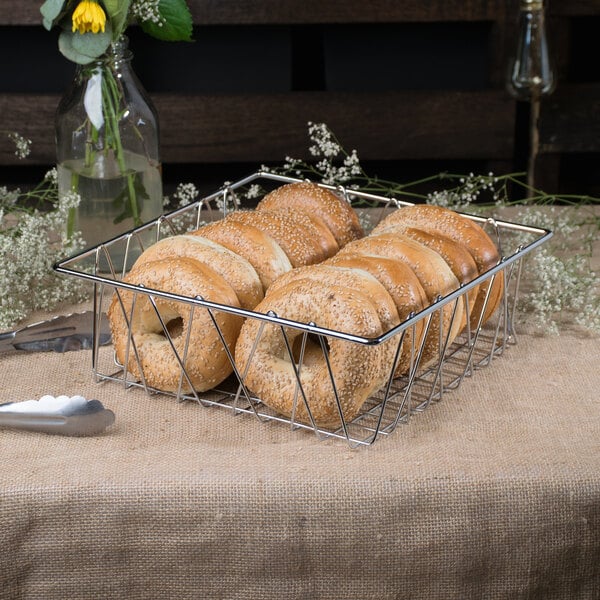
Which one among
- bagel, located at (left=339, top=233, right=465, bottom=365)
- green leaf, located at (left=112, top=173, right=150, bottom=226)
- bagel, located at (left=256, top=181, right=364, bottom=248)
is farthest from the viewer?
green leaf, located at (left=112, top=173, right=150, bottom=226)

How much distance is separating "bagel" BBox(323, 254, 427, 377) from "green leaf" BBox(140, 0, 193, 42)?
51 cm

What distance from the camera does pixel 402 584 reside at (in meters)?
1.00

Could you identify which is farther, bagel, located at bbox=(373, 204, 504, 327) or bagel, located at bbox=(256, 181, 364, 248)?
bagel, located at bbox=(256, 181, 364, 248)

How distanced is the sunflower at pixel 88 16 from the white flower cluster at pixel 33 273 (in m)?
0.25

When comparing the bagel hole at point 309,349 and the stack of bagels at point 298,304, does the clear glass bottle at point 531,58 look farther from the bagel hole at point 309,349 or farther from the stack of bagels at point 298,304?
the bagel hole at point 309,349

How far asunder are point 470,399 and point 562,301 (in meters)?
0.34

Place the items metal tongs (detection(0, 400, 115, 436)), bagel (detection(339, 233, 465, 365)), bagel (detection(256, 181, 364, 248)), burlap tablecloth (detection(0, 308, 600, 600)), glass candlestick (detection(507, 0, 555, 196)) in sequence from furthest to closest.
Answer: glass candlestick (detection(507, 0, 555, 196)) < bagel (detection(256, 181, 364, 248)) < bagel (detection(339, 233, 465, 365)) < metal tongs (detection(0, 400, 115, 436)) < burlap tablecloth (detection(0, 308, 600, 600))

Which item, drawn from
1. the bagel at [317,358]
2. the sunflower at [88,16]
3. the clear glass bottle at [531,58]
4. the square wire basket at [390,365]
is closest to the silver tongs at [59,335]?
the square wire basket at [390,365]

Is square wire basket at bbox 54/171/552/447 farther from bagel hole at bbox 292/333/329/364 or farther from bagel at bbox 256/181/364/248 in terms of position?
bagel at bbox 256/181/364/248

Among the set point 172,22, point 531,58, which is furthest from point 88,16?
point 531,58

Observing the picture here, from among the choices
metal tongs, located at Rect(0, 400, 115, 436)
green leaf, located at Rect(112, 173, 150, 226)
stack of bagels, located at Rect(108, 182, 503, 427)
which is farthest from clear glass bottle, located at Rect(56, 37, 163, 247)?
metal tongs, located at Rect(0, 400, 115, 436)

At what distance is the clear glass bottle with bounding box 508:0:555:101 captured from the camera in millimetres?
2139

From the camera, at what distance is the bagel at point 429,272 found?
3.93 ft

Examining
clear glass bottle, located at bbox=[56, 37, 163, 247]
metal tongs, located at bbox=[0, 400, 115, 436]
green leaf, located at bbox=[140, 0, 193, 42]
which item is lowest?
metal tongs, located at bbox=[0, 400, 115, 436]
